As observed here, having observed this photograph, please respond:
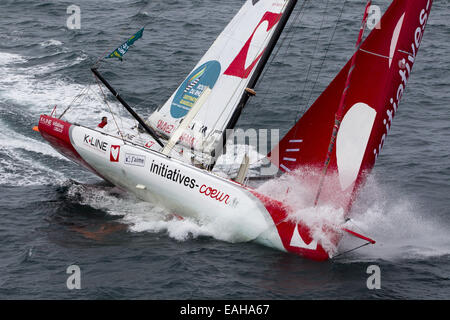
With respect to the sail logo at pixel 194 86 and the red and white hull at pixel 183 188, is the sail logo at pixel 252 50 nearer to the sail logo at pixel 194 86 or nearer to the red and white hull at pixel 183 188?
the sail logo at pixel 194 86

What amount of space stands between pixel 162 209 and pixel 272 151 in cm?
320

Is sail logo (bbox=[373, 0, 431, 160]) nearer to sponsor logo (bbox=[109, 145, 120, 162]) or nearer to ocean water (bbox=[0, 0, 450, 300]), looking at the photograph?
ocean water (bbox=[0, 0, 450, 300])

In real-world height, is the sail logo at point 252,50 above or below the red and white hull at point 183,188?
above

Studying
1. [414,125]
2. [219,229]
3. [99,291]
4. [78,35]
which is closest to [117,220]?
[219,229]

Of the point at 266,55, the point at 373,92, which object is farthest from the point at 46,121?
the point at 373,92

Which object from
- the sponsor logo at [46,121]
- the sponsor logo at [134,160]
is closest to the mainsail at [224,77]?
the sponsor logo at [134,160]

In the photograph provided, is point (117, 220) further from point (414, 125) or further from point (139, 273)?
point (414, 125)

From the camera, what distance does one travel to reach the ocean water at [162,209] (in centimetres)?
1310

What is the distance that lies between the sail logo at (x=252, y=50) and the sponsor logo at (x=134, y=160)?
3693 millimetres

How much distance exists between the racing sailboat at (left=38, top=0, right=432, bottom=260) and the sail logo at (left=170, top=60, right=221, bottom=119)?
33 mm

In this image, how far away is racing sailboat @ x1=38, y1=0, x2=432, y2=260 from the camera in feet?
45.3

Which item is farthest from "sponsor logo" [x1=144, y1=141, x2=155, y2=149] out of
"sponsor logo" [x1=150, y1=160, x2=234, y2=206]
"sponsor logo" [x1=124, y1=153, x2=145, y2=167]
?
"sponsor logo" [x1=150, y1=160, x2=234, y2=206]

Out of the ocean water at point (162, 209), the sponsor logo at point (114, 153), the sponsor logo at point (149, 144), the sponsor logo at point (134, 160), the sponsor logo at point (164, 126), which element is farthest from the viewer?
the sponsor logo at point (164, 126)

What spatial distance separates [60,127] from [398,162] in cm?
1018
